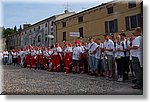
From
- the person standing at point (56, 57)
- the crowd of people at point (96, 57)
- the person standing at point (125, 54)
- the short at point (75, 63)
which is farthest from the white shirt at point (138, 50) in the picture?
the person standing at point (56, 57)

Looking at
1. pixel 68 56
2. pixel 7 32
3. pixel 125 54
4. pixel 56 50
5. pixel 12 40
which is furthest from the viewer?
pixel 56 50

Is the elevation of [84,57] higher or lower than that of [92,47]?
lower

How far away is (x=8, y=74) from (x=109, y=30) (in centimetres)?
161

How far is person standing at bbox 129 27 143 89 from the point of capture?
2.38 metres

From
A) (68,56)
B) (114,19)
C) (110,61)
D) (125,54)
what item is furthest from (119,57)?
Answer: (68,56)

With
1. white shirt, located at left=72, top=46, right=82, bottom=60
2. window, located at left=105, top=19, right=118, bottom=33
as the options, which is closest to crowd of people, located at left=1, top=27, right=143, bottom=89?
white shirt, located at left=72, top=46, right=82, bottom=60

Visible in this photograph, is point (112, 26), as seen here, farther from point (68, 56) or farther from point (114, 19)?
point (68, 56)

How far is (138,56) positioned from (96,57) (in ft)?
3.98

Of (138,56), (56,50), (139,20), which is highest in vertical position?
(139,20)

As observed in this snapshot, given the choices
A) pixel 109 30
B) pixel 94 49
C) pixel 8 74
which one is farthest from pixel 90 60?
pixel 8 74

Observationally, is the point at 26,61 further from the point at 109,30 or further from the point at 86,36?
the point at 109,30

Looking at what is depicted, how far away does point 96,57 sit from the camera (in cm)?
374

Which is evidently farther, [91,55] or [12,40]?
[91,55]

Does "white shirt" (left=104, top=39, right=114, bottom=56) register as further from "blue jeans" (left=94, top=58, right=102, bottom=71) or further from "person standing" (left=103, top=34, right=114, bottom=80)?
"blue jeans" (left=94, top=58, right=102, bottom=71)
